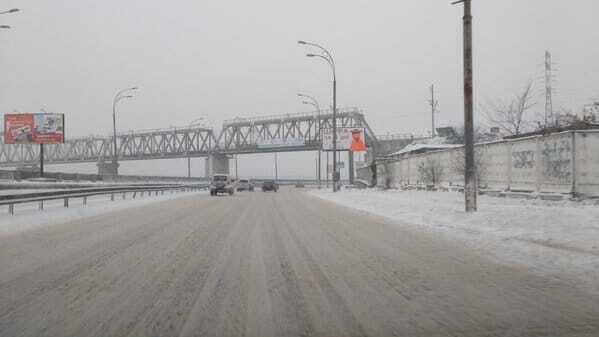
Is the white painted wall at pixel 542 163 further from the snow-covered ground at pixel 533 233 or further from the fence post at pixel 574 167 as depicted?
the snow-covered ground at pixel 533 233

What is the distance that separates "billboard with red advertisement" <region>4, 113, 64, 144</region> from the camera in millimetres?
63156

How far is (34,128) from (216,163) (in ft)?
178

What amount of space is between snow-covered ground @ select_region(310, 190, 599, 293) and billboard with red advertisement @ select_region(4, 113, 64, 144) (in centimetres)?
5465

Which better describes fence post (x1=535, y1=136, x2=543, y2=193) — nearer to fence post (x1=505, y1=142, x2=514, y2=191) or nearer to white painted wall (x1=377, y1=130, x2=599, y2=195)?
white painted wall (x1=377, y1=130, x2=599, y2=195)

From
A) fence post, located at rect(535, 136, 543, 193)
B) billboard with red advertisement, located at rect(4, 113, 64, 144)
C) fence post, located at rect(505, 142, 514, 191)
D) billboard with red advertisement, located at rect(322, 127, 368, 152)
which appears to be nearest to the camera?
fence post, located at rect(535, 136, 543, 193)

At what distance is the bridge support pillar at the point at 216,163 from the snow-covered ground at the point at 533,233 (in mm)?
96879

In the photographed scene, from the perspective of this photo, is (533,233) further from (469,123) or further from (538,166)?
(538,166)

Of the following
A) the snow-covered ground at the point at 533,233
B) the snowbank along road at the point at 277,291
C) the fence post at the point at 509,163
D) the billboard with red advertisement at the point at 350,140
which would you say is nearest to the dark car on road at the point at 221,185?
the billboard with red advertisement at the point at 350,140

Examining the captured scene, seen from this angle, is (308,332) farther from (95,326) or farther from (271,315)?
(95,326)

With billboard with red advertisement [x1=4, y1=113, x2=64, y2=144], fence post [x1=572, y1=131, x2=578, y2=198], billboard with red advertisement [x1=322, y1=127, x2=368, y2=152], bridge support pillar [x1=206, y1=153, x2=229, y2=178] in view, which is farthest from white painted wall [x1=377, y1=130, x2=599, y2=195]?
bridge support pillar [x1=206, y1=153, x2=229, y2=178]

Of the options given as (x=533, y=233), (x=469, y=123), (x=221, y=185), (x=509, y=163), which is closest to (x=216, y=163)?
(x=221, y=185)

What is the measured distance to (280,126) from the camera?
12000 centimetres

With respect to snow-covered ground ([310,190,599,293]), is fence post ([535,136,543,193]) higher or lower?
higher

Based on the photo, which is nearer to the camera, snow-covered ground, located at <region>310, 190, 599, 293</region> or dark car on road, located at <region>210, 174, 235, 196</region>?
snow-covered ground, located at <region>310, 190, 599, 293</region>
